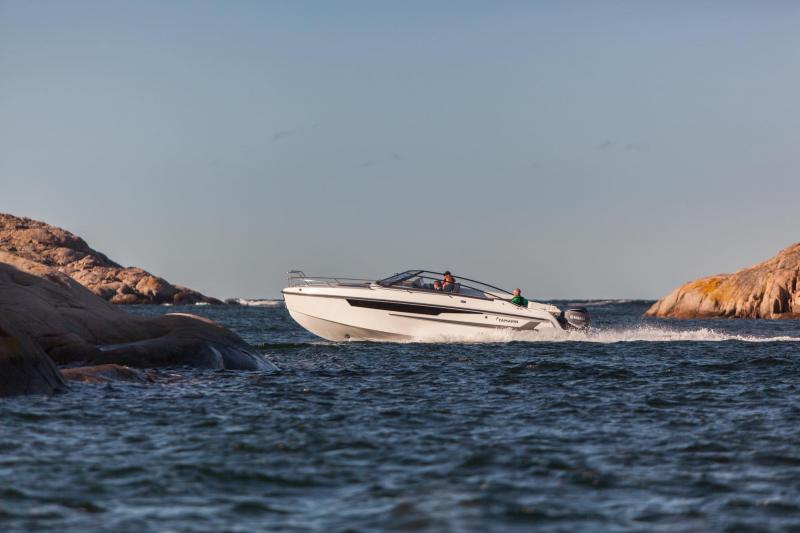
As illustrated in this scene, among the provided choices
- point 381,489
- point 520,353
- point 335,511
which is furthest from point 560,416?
point 520,353

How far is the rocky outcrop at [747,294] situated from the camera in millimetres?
67000

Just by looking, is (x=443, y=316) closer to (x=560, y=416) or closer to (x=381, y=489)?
(x=560, y=416)

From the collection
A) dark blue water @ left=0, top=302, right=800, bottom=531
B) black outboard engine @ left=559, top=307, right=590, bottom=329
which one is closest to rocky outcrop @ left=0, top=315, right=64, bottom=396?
dark blue water @ left=0, top=302, right=800, bottom=531

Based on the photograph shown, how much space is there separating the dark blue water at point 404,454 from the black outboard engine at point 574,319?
40.5 ft

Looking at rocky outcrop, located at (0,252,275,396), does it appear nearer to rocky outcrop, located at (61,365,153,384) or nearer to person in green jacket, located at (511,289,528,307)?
rocky outcrop, located at (61,365,153,384)

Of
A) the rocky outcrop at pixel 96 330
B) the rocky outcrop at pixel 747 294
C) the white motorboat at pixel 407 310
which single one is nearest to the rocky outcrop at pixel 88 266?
the rocky outcrop at pixel 747 294

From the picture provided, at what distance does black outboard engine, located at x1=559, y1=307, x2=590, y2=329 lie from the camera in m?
32.4

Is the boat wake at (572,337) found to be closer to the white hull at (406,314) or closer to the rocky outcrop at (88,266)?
the white hull at (406,314)

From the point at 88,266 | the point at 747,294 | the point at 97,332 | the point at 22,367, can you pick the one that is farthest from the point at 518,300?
the point at 88,266

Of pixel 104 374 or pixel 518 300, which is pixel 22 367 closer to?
pixel 104 374

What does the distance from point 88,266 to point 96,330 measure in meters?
149

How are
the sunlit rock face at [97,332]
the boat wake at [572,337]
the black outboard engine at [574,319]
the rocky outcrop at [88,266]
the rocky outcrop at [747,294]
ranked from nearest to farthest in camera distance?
1. the sunlit rock face at [97,332]
2. the boat wake at [572,337]
3. the black outboard engine at [574,319]
4. the rocky outcrop at [747,294]
5. the rocky outcrop at [88,266]

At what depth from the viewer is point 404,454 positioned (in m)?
10.9

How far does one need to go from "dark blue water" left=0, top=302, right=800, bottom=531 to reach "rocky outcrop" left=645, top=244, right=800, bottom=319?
1995 inches
